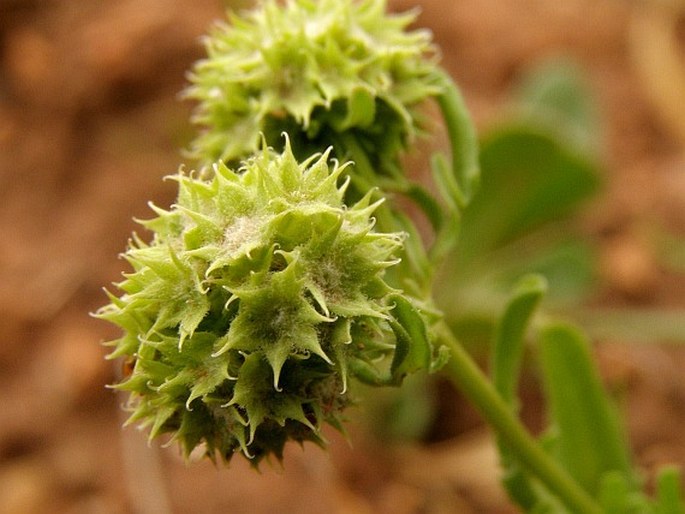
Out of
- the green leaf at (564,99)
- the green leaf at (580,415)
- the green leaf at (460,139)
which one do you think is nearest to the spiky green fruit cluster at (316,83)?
the green leaf at (460,139)

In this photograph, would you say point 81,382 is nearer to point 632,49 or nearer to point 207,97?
point 207,97

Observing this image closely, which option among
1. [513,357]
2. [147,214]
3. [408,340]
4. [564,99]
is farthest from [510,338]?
[564,99]

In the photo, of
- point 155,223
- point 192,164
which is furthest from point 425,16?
point 155,223

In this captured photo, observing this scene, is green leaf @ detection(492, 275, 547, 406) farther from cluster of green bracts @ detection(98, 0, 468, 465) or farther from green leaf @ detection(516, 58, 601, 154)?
green leaf @ detection(516, 58, 601, 154)

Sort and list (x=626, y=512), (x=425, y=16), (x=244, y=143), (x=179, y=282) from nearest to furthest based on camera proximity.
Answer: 1. (x=179, y=282)
2. (x=244, y=143)
3. (x=626, y=512)
4. (x=425, y=16)

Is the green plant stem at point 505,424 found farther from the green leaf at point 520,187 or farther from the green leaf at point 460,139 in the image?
the green leaf at point 520,187
